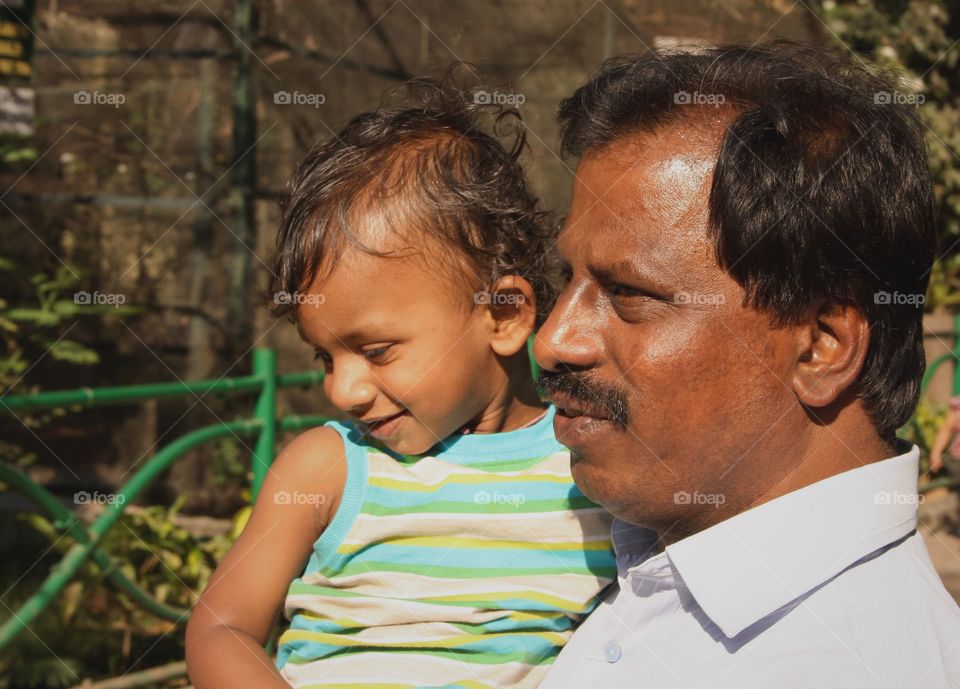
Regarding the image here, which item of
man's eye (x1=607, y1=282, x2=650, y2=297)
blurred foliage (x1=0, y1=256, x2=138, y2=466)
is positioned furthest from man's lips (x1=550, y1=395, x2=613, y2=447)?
blurred foliage (x1=0, y1=256, x2=138, y2=466)

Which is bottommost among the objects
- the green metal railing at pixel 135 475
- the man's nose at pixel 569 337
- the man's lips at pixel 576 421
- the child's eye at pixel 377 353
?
the green metal railing at pixel 135 475

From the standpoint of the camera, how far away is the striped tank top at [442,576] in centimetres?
181

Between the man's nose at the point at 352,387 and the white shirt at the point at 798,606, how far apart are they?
23.0 inches

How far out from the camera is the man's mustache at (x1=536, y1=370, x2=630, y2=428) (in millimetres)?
1528

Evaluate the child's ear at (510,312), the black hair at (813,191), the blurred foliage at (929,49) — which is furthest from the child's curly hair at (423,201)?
the blurred foliage at (929,49)

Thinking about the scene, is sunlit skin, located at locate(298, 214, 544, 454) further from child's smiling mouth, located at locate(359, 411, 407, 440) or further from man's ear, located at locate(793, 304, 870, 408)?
man's ear, located at locate(793, 304, 870, 408)

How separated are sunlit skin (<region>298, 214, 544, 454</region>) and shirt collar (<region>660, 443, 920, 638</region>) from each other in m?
0.59

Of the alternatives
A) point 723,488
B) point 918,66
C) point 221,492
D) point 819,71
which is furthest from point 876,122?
point 918,66

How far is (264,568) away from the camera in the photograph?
179cm

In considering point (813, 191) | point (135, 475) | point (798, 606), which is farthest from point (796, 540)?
point (135, 475)

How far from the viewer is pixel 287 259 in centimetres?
194

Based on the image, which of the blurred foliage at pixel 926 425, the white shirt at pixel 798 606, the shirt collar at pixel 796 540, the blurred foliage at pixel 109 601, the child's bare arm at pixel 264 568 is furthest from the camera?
the blurred foliage at pixel 926 425

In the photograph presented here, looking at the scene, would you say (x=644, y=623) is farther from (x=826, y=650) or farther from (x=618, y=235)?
(x=618, y=235)

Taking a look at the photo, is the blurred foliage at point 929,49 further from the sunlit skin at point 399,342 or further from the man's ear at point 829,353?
the man's ear at point 829,353
